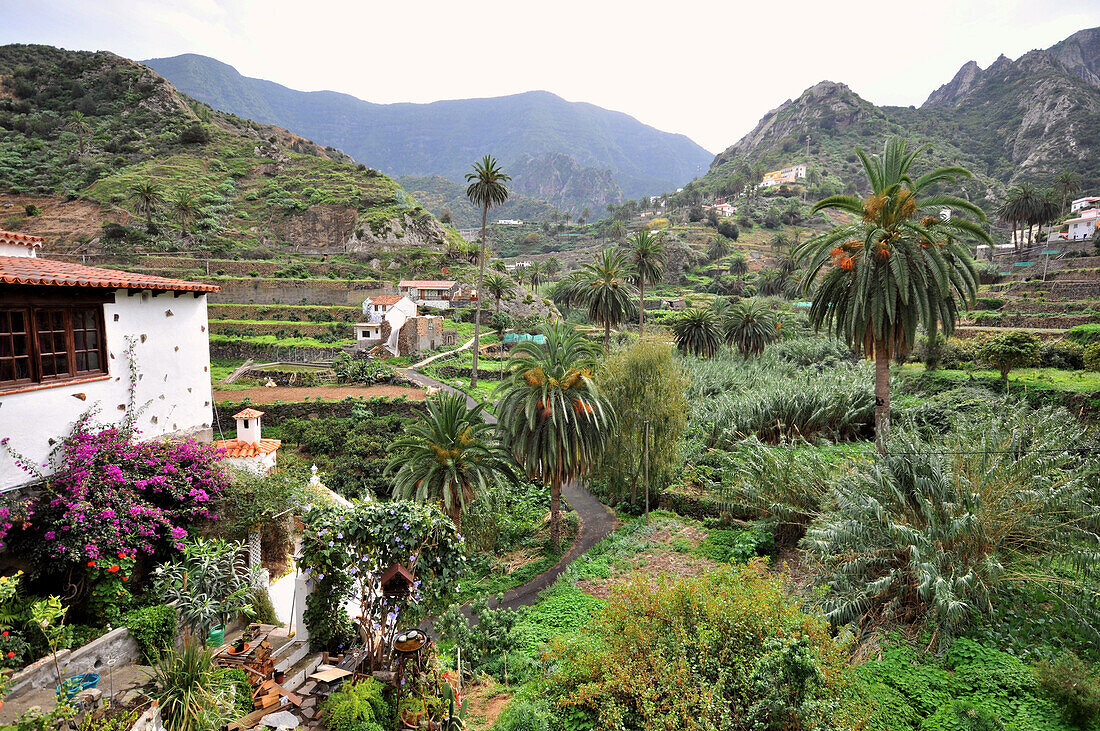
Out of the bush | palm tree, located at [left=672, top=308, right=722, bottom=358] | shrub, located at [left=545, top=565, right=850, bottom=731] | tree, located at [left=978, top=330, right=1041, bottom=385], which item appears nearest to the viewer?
shrub, located at [left=545, top=565, right=850, bottom=731]

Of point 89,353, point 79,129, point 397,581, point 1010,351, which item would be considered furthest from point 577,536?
point 79,129

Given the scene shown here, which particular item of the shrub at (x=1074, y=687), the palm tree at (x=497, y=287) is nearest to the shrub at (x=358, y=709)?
the shrub at (x=1074, y=687)

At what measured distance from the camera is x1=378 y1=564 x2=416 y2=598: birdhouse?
7855 millimetres

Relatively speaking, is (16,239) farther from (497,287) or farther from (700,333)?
(497,287)

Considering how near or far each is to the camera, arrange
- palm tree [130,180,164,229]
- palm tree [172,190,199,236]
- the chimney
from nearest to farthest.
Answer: the chimney, palm tree [130,180,164,229], palm tree [172,190,199,236]

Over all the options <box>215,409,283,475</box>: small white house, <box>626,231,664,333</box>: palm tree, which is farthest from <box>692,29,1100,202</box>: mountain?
<box>215,409,283,475</box>: small white house

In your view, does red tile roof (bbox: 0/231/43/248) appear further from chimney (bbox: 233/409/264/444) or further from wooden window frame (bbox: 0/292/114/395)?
chimney (bbox: 233/409/264/444)

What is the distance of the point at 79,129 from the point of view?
78.1 m

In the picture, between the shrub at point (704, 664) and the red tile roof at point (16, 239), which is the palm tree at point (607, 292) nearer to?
the red tile roof at point (16, 239)

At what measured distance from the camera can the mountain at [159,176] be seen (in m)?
63.9

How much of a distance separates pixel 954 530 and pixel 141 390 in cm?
1618

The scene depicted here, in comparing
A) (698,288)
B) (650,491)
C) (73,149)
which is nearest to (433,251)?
(698,288)

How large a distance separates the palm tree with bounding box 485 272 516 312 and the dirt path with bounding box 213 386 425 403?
23.9 meters

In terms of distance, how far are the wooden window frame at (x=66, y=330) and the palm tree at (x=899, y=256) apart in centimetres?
1772
